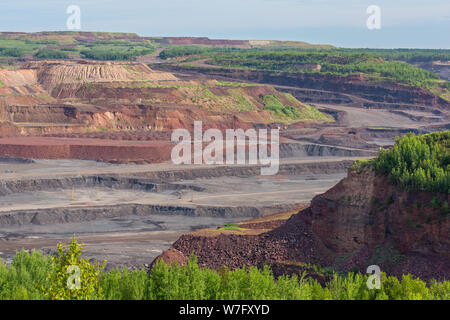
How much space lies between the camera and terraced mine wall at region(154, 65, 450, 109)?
14188cm

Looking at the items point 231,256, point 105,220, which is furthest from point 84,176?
point 231,256

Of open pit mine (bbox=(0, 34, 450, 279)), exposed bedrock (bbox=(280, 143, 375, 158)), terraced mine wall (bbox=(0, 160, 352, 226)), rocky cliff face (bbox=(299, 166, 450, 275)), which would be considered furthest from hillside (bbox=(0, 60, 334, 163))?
rocky cliff face (bbox=(299, 166, 450, 275))

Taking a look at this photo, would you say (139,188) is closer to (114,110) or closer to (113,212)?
(113,212)

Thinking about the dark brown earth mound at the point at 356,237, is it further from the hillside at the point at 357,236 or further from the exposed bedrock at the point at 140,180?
the exposed bedrock at the point at 140,180

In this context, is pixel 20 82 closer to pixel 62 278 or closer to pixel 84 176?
pixel 84 176

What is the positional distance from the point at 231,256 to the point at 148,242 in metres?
15.9

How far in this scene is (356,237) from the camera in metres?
35.3

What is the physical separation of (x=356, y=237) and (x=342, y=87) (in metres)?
118

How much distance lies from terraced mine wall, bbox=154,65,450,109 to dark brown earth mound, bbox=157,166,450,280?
107 meters

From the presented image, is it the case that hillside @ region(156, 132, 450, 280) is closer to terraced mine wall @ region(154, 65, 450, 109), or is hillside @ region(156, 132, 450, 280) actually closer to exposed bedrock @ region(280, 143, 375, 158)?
exposed bedrock @ region(280, 143, 375, 158)

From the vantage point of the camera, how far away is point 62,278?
21.0 m

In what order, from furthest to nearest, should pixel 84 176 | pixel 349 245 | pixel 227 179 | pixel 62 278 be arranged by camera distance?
pixel 227 179, pixel 84 176, pixel 349 245, pixel 62 278

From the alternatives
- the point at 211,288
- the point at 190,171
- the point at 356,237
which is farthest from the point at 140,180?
the point at 211,288
